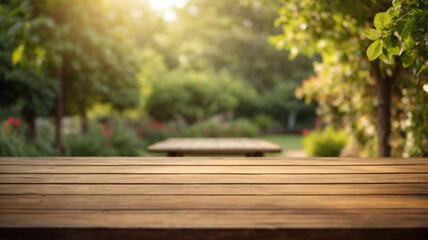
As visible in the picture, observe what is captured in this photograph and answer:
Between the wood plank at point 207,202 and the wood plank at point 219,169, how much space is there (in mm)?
489

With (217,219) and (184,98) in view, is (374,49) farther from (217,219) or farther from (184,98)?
(184,98)

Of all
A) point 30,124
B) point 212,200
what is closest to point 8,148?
point 30,124

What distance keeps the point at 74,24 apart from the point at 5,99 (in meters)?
4.03

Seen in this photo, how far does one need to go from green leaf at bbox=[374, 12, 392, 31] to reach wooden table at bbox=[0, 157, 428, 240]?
0.72 m

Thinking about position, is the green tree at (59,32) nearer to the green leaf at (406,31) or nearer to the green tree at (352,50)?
the green tree at (352,50)

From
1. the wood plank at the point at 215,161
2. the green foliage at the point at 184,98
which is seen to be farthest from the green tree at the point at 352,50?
the green foliage at the point at 184,98

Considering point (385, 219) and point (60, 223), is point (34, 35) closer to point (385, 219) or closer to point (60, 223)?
point (60, 223)

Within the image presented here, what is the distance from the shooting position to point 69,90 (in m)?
8.48

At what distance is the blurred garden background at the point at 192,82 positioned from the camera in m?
3.57

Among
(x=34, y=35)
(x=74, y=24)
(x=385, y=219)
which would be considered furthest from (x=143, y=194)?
(x=74, y=24)

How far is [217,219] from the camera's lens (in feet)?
4.21

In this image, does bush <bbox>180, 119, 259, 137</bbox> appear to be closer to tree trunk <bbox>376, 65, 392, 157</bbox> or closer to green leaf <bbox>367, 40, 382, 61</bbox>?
tree trunk <bbox>376, 65, 392, 157</bbox>

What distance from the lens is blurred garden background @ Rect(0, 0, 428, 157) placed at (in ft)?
11.7

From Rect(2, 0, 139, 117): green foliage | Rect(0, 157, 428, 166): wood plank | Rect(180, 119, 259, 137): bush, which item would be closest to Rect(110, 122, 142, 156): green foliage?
Rect(2, 0, 139, 117): green foliage
